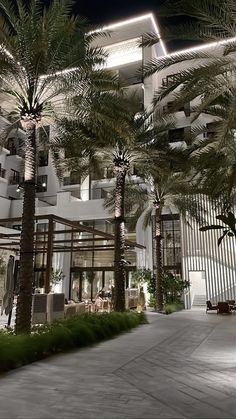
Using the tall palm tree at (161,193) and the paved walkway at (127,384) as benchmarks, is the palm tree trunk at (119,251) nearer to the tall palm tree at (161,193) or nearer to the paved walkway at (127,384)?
the tall palm tree at (161,193)

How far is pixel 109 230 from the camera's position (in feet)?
94.9

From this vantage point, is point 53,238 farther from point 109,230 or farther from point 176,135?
point 176,135

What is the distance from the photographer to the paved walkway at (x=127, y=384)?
4500mm

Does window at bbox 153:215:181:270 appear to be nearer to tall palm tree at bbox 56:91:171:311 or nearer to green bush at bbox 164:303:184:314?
green bush at bbox 164:303:184:314

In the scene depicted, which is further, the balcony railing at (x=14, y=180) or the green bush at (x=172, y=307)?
the balcony railing at (x=14, y=180)

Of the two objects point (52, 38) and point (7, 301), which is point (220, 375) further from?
point (52, 38)

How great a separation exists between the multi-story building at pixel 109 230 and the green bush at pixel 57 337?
1177 cm

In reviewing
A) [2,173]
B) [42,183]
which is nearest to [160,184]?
[42,183]

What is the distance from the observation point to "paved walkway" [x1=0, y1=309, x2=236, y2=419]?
4500 mm

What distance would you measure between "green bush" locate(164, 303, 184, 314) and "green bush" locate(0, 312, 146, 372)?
819 centimetres

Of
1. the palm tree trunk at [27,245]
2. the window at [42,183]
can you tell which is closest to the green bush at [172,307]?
the palm tree trunk at [27,245]

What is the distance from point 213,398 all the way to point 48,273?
7.74 metres

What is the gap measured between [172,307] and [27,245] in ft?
47.7

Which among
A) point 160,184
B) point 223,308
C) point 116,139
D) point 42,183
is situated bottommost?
point 223,308
